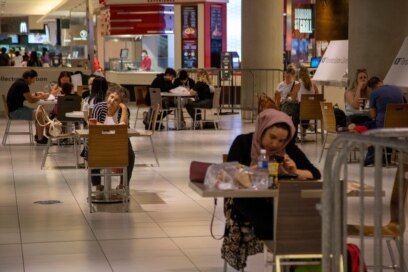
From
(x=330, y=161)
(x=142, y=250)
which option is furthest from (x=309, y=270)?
(x=142, y=250)

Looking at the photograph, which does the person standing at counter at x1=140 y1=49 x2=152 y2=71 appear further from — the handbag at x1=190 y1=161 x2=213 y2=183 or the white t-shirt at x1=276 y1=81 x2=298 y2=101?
the handbag at x1=190 y1=161 x2=213 y2=183

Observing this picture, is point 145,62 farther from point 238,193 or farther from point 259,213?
point 238,193

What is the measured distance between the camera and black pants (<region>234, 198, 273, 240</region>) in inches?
231

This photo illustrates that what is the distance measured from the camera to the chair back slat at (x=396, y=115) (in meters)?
12.4

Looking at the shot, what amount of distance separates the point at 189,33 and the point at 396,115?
16416 mm

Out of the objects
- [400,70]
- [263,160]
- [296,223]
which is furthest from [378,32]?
[296,223]

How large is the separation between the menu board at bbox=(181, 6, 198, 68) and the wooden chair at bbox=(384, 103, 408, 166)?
16.2 metres

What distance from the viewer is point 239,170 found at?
5766mm

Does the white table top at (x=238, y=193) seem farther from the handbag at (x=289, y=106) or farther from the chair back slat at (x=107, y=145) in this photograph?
the handbag at (x=289, y=106)

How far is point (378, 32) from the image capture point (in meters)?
15.2

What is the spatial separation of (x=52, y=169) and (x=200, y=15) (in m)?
15.8

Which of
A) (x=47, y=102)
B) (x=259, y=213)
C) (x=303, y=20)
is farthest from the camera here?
(x=303, y=20)

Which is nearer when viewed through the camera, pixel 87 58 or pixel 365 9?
pixel 365 9

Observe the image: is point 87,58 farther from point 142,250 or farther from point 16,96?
point 142,250
